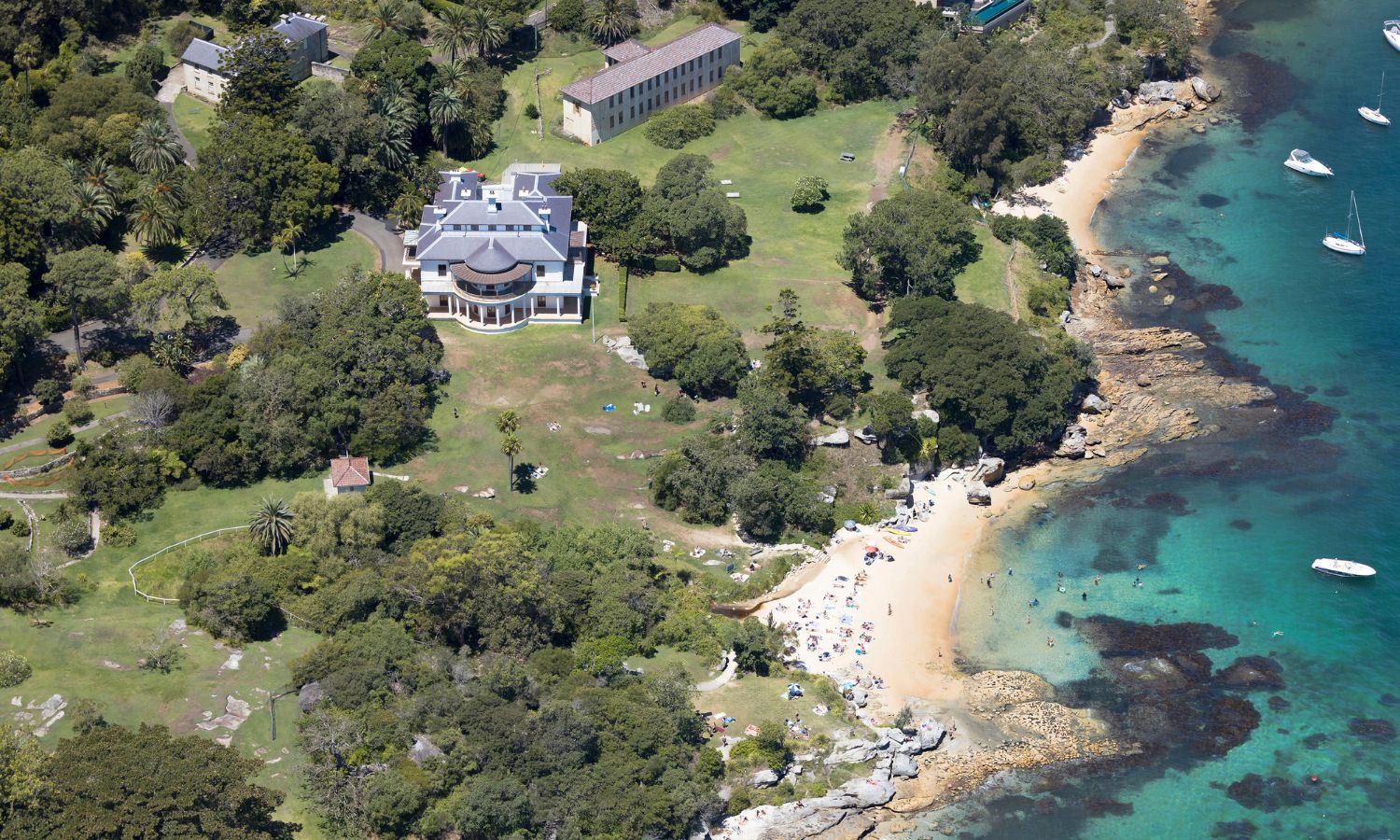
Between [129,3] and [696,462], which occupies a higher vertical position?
[129,3]

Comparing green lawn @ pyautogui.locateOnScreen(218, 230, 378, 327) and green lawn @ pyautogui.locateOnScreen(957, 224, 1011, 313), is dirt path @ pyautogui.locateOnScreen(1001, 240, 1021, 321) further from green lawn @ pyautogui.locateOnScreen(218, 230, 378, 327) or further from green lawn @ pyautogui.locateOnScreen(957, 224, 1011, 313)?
green lawn @ pyautogui.locateOnScreen(218, 230, 378, 327)

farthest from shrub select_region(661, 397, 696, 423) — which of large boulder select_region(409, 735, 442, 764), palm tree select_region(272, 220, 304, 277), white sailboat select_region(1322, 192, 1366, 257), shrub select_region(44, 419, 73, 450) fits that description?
white sailboat select_region(1322, 192, 1366, 257)

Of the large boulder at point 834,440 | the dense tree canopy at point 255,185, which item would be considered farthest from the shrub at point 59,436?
the large boulder at point 834,440

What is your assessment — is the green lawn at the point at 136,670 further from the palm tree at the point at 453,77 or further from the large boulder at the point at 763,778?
the palm tree at the point at 453,77

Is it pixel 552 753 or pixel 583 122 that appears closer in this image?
→ pixel 552 753

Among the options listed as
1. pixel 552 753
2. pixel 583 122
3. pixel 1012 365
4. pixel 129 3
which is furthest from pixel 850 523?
pixel 129 3

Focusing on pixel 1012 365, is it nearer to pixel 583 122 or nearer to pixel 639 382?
pixel 639 382
